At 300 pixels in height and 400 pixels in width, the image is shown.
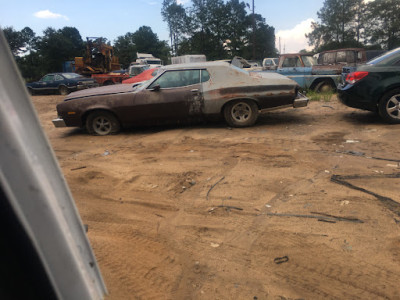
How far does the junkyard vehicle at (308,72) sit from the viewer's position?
33.7ft

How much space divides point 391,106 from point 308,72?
15.4ft

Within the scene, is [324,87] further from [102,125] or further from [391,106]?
[102,125]

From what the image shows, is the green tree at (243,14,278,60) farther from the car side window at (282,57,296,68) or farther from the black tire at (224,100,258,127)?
the black tire at (224,100,258,127)

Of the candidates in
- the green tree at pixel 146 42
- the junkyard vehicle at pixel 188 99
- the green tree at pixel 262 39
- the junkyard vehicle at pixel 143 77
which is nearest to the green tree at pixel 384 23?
the green tree at pixel 262 39

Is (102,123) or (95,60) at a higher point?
(95,60)

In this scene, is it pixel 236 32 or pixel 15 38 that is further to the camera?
pixel 236 32

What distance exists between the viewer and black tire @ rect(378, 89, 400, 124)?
20.3ft

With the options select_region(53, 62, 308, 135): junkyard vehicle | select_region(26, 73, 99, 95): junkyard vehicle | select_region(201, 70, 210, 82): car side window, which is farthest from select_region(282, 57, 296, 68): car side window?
select_region(26, 73, 99, 95): junkyard vehicle

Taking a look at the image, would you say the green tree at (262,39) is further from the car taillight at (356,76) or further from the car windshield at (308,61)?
the car taillight at (356,76)

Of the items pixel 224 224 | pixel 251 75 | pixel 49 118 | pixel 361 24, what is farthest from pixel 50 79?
pixel 361 24

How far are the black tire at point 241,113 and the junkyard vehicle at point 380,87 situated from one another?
6.95ft

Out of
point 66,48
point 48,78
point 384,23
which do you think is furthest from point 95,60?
point 384,23

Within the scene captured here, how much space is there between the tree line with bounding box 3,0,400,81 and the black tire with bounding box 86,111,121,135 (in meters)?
35.0

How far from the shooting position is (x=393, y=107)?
20.4 feet
